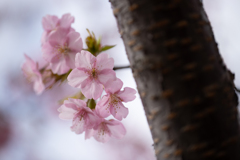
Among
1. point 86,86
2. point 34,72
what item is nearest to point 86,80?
point 86,86

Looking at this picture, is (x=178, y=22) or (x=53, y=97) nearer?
(x=178, y=22)

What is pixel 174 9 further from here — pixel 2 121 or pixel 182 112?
pixel 2 121

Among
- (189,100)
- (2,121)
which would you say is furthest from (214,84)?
(2,121)

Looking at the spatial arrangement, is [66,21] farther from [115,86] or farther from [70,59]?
[115,86]

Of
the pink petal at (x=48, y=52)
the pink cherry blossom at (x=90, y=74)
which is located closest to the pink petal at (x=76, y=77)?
the pink cherry blossom at (x=90, y=74)

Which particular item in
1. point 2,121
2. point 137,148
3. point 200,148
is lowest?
point 137,148

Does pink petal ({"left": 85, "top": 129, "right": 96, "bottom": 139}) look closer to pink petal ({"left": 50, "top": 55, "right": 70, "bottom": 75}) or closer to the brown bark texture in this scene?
Answer: pink petal ({"left": 50, "top": 55, "right": 70, "bottom": 75})
